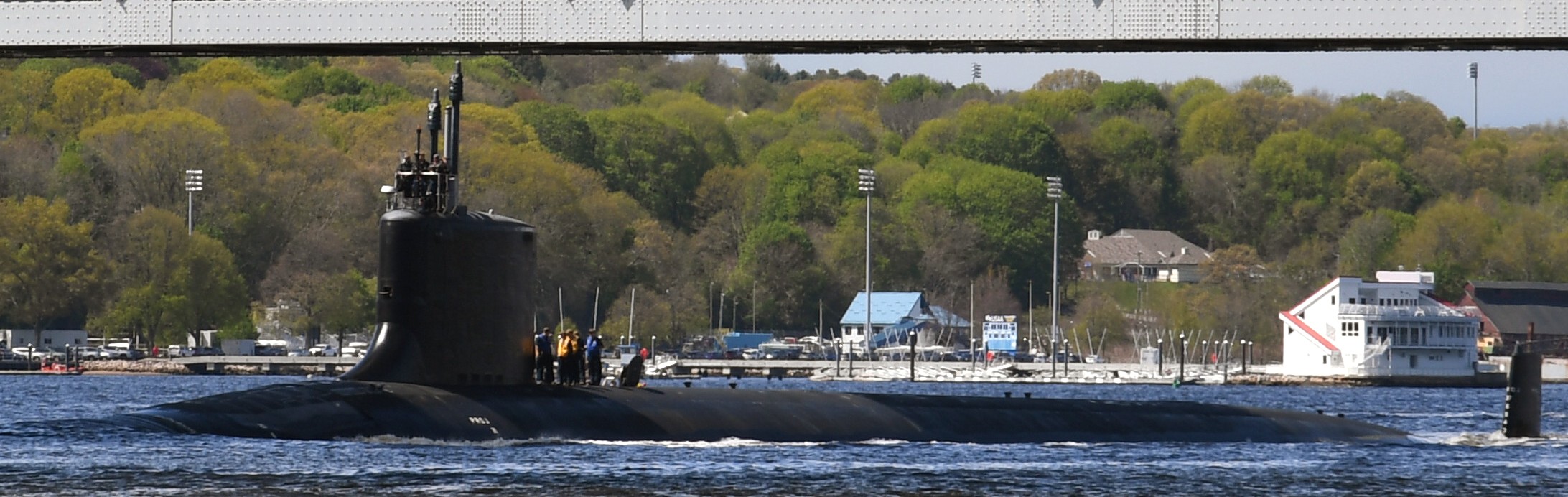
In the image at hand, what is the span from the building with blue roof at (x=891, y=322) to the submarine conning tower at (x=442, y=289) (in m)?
79.7

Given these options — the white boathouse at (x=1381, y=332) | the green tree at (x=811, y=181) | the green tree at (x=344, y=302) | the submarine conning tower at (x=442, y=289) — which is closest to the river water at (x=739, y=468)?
the submarine conning tower at (x=442, y=289)

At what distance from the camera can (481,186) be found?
9906 centimetres

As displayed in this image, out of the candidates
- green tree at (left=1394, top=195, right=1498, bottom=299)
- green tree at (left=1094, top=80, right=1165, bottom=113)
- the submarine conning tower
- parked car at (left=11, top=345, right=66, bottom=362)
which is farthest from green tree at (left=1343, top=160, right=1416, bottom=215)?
the submarine conning tower

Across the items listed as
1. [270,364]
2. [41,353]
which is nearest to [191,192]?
[270,364]

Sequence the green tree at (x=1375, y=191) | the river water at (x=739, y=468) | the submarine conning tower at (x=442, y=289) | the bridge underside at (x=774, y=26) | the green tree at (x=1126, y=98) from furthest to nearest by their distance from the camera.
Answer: the green tree at (x=1126, y=98) < the green tree at (x=1375, y=191) < the submarine conning tower at (x=442, y=289) < the river water at (x=739, y=468) < the bridge underside at (x=774, y=26)

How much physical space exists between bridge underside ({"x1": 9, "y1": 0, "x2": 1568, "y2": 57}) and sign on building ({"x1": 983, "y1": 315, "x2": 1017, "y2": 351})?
87994mm

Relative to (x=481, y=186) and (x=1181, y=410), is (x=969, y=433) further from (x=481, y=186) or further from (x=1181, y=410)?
(x=481, y=186)

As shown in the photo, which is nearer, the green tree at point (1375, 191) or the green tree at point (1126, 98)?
the green tree at point (1375, 191)

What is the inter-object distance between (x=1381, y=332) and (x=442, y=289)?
69789 millimetres

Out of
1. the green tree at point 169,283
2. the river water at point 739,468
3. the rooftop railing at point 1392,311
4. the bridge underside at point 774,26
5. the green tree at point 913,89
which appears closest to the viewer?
the bridge underside at point 774,26

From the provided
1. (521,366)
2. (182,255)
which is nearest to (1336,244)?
(182,255)

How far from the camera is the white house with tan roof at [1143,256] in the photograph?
5285 inches

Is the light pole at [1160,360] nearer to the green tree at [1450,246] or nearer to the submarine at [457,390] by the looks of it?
the green tree at [1450,246]

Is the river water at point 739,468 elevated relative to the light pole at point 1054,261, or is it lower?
lower
